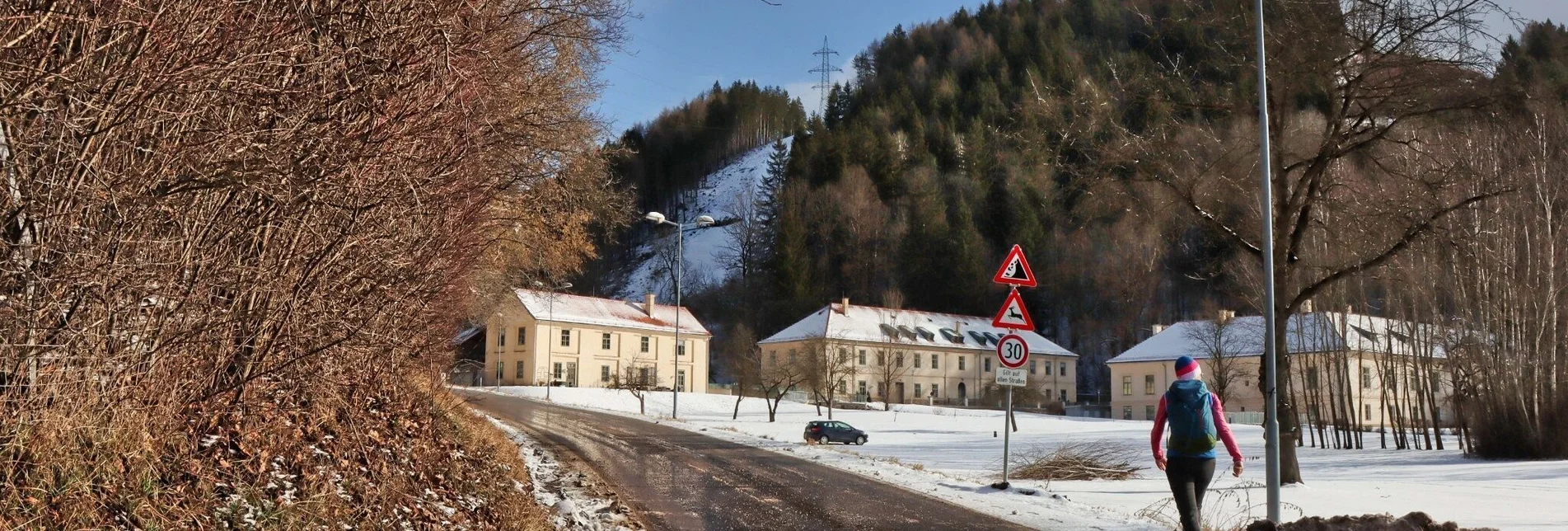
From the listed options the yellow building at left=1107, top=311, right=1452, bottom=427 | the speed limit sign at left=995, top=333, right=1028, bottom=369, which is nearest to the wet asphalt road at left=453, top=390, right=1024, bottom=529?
the speed limit sign at left=995, top=333, right=1028, bottom=369

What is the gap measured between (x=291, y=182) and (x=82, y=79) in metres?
1.20

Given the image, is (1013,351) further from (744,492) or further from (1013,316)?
(744,492)

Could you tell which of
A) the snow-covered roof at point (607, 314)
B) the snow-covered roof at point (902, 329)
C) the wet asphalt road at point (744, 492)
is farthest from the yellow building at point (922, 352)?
A: the wet asphalt road at point (744, 492)

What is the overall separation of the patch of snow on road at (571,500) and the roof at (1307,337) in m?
26.8

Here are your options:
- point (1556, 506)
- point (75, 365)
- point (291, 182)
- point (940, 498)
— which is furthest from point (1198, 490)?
point (1556, 506)

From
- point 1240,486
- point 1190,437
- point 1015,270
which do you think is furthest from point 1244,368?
point 1190,437

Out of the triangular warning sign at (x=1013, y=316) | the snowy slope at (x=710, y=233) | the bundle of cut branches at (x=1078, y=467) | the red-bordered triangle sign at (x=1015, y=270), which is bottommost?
the bundle of cut branches at (x=1078, y=467)

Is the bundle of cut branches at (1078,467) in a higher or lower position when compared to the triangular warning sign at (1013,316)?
lower

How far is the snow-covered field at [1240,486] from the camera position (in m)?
12.0

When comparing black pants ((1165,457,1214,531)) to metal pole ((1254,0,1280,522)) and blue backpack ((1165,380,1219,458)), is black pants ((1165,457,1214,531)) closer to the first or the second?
blue backpack ((1165,380,1219,458))

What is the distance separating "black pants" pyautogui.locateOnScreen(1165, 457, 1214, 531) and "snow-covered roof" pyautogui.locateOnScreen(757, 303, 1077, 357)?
240ft

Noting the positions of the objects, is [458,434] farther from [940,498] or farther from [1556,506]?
[1556,506]

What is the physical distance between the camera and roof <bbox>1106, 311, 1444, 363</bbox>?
38875 mm

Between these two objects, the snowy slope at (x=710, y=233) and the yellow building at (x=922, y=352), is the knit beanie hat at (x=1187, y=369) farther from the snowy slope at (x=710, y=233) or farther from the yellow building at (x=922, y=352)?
the snowy slope at (x=710, y=233)
